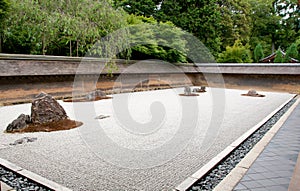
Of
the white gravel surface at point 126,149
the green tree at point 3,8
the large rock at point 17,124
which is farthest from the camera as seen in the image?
the green tree at point 3,8

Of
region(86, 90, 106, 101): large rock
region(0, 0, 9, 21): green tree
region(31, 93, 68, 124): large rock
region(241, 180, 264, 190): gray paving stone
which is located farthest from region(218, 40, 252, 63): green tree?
region(241, 180, 264, 190): gray paving stone

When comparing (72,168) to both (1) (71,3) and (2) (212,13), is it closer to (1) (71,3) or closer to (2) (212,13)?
(1) (71,3)

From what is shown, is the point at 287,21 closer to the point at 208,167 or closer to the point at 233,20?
the point at 233,20

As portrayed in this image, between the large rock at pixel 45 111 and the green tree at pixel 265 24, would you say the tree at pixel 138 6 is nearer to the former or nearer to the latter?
the green tree at pixel 265 24

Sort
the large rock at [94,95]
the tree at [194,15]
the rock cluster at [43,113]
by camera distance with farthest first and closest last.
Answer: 1. the tree at [194,15]
2. the large rock at [94,95]
3. the rock cluster at [43,113]

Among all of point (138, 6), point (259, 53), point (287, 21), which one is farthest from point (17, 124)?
point (287, 21)

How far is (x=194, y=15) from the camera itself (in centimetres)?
1652

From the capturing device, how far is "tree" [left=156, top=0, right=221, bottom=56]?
16438 millimetres

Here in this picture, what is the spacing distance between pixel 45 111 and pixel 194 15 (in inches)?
578

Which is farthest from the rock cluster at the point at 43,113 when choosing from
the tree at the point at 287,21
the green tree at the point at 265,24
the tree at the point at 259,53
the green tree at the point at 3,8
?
the tree at the point at 287,21

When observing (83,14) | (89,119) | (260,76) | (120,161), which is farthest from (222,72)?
(120,161)

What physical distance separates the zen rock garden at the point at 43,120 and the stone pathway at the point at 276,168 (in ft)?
10.4

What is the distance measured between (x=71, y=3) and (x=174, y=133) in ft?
19.2

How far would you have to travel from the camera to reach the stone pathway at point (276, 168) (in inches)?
74.1
